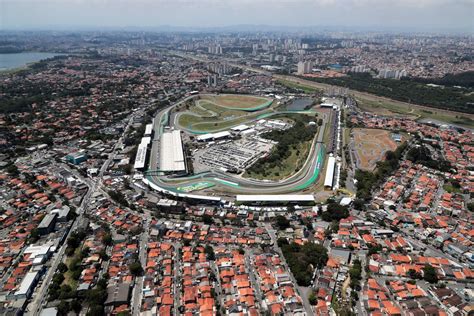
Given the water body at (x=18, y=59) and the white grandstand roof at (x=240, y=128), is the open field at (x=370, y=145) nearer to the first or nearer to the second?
the white grandstand roof at (x=240, y=128)

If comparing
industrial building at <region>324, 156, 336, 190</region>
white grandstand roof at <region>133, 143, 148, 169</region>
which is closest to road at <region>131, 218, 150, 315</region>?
white grandstand roof at <region>133, 143, 148, 169</region>

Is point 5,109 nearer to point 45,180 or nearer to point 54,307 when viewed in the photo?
point 45,180

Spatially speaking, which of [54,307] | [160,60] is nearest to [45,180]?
[54,307]

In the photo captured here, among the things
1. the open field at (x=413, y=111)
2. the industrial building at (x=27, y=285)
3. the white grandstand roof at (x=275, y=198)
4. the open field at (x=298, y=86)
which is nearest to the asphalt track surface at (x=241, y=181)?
the white grandstand roof at (x=275, y=198)

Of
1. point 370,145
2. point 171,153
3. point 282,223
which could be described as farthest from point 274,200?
point 370,145

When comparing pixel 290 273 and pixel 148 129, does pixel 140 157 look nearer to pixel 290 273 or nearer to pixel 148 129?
pixel 148 129
